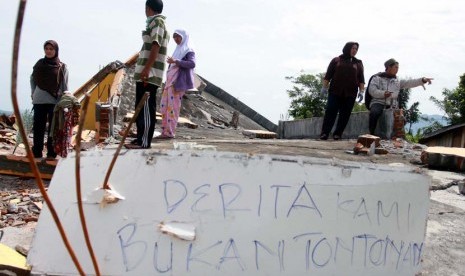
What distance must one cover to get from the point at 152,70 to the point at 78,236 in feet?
8.36

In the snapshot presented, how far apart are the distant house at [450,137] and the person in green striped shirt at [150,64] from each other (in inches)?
726

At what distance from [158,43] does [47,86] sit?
1.59 m

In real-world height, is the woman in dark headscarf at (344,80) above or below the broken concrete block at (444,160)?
above

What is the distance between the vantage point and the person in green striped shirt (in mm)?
4535

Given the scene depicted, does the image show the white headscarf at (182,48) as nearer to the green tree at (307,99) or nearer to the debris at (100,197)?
the debris at (100,197)

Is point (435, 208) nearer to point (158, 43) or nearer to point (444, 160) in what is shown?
point (444, 160)

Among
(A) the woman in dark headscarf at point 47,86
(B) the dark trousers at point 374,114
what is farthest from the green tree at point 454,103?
(A) the woman in dark headscarf at point 47,86

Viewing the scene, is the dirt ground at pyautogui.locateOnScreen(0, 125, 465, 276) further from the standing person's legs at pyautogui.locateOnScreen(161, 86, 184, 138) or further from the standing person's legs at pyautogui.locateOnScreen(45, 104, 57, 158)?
the standing person's legs at pyautogui.locateOnScreen(161, 86, 184, 138)

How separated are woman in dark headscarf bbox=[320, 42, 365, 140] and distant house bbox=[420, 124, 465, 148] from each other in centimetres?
1503

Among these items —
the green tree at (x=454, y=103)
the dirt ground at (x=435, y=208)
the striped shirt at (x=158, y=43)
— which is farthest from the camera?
the green tree at (x=454, y=103)

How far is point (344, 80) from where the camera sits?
706 centimetres

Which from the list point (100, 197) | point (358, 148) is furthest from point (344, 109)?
point (100, 197)

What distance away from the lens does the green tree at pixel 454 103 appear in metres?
27.0

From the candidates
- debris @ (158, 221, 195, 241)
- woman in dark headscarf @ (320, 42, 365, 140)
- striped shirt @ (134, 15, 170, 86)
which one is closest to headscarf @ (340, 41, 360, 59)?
woman in dark headscarf @ (320, 42, 365, 140)
